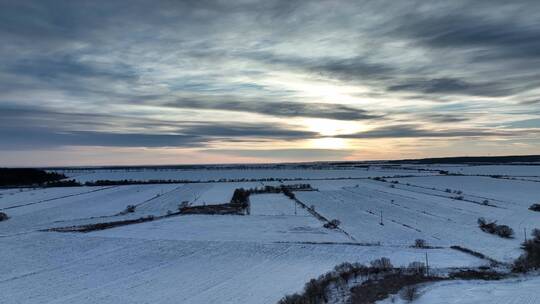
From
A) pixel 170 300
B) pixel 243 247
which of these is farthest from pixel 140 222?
pixel 170 300

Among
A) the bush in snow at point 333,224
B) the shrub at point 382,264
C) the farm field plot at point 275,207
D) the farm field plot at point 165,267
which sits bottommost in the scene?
the farm field plot at point 165,267

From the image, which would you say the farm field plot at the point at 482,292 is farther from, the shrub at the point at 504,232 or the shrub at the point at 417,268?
the shrub at the point at 504,232

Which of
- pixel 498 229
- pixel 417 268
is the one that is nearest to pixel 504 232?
pixel 498 229

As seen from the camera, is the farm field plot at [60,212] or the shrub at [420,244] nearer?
the shrub at [420,244]

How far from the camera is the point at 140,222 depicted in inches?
1543

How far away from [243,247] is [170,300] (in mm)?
10233

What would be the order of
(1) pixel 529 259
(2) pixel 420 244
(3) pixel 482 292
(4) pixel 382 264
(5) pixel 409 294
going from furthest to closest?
(2) pixel 420 244 → (1) pixel 529 259 → (4) pixel 382 264 → (3) pixel 482 292 → (5) pixel 409 294

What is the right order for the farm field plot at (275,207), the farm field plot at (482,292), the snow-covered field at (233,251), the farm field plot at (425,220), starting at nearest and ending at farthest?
the farm field plot at (482,292) < the snow-covered field at (233,251) < the farm field plot at (425,220) < the farm field plot at (275,207)

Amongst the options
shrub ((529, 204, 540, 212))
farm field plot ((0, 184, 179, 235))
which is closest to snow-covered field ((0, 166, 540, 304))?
farm field plot ((0, 184, 179, 235))

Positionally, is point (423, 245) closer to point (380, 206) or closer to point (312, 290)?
point (312, 290)

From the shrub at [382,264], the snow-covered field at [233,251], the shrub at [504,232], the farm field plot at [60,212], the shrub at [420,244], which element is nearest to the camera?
the snow-covered field at [233,251]

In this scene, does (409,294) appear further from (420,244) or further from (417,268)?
(420,244)

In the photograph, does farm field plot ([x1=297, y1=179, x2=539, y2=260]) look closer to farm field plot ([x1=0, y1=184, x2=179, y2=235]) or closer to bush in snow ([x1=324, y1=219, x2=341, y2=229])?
bush in snow ([x1=324, y1=219, x2=341, y2=229])

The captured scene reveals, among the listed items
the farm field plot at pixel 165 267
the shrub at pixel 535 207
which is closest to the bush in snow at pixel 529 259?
the farm field plot at pixel 165 267
